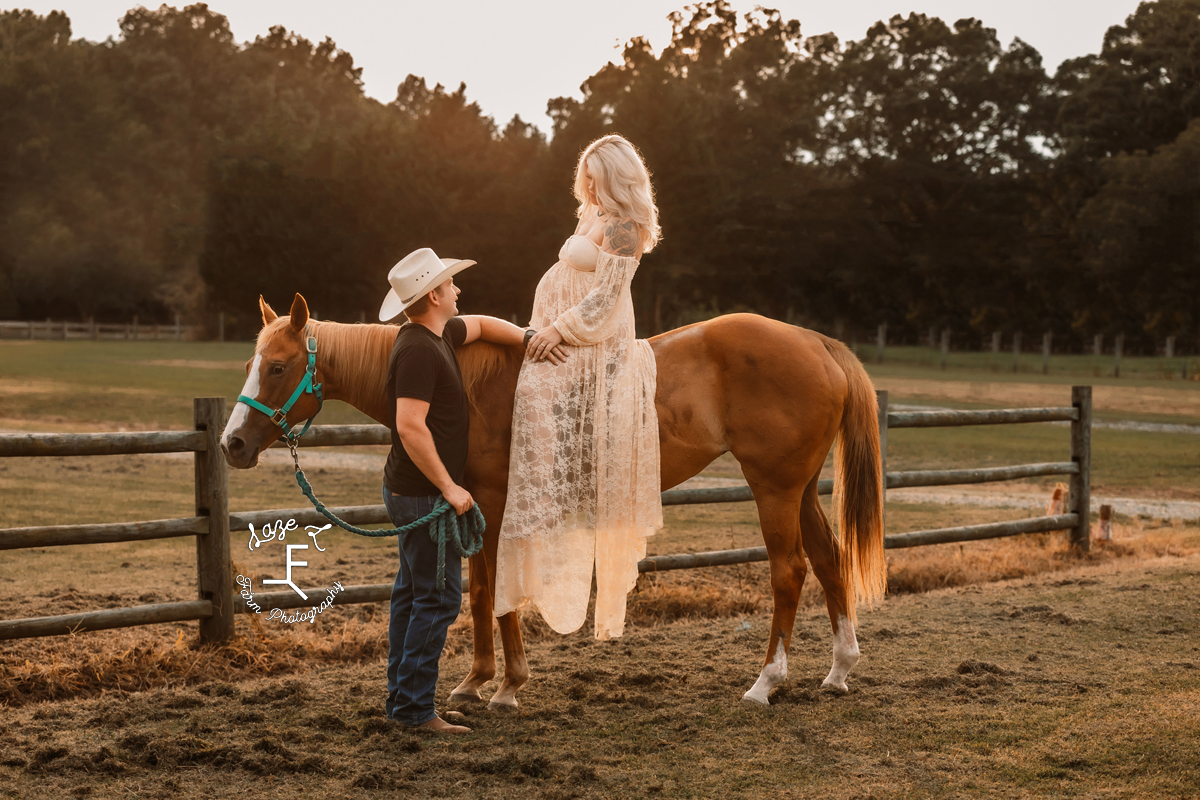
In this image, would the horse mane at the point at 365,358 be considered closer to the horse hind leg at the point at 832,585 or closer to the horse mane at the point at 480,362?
the horse mane at the point at 480,362

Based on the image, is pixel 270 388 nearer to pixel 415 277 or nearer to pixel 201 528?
pixel 415 277

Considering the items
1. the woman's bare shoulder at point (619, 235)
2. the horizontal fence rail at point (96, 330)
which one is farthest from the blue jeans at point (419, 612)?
the horizontal fence rail at point (96, 330)

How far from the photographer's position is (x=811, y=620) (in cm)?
568

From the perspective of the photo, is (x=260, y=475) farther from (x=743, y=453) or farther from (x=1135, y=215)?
(x=1135, y=215)

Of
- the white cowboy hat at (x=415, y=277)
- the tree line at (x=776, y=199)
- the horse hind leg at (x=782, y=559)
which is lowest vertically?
the horse hind leg at (x=782, y=559)

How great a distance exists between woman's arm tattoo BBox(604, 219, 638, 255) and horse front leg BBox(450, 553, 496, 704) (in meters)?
1.37

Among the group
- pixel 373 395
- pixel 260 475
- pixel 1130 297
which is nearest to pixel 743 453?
pixel 373 395

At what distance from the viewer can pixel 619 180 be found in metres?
3.93

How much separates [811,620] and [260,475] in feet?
24.6

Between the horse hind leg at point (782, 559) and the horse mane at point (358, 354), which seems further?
the horse hind leg at point (782, 559)

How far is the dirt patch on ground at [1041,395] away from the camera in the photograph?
68.8 ft

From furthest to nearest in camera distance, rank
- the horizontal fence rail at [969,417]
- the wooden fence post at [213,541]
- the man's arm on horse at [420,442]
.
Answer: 1. the horizontal fence rail at [969,417]
2. the wooden fence post at [213,541]
3. the man's arm on horse at [420,442]

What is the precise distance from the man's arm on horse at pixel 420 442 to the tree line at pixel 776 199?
39.2 m

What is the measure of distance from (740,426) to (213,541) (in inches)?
101
